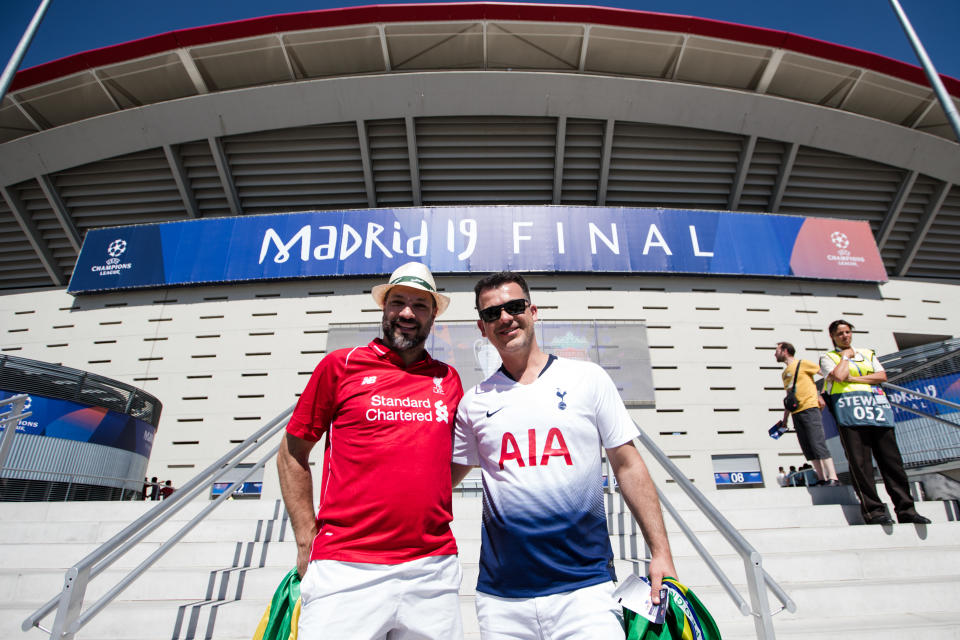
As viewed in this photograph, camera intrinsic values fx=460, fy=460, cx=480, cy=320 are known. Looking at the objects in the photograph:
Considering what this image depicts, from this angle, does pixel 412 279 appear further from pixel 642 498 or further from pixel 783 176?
pixel 783 176

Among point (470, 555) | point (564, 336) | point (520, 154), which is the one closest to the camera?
point (470, 555)

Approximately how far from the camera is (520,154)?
10.6 meters

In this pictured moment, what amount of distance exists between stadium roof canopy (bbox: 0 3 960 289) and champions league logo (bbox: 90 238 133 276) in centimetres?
115

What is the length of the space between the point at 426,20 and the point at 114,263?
854 centimetres

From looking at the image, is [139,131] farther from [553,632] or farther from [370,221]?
[553,632]

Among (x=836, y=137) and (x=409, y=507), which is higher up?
(x=836, y=137)

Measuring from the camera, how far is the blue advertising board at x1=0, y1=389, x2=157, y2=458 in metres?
5.79

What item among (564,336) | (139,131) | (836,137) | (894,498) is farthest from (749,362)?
(139,131)

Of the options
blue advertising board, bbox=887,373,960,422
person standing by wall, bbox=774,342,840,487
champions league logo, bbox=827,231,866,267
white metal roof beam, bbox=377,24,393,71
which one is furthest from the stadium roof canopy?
person standing by wall, bbox=774,342,840,487

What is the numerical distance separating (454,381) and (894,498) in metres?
3.97

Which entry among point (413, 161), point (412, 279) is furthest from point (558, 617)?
point (413, 161)

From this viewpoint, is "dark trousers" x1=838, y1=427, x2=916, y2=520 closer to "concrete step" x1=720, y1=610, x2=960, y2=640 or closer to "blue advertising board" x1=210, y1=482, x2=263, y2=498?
"concrete step" x1=720, y1=610, x2=960, y2=640

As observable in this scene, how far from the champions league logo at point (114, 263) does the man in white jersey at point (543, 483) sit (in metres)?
11.5

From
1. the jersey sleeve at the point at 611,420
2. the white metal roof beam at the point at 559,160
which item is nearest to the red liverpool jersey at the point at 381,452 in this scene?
the jersey sleeve at the point at 611,420
